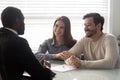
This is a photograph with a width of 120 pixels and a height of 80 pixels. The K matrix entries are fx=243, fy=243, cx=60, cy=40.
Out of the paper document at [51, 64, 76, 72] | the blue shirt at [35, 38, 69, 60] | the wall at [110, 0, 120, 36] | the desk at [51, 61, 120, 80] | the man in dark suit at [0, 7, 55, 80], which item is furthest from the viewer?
the wall at [110, 0, 120, 36]

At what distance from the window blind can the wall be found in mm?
69

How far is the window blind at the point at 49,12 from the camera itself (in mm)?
3695

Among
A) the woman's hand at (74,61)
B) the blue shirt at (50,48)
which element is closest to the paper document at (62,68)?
the woman's hand at (74,61)

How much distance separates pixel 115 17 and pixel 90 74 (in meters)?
1.61

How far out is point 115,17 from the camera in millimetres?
3686

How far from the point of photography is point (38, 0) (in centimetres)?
369

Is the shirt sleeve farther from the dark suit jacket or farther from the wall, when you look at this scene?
the wall

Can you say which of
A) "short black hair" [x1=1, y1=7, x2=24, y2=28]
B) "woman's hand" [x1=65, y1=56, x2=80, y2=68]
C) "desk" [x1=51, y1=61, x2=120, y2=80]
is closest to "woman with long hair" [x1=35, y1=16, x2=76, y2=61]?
"woman's hand" [x1=65, y1=56, x2=80, y2=68]

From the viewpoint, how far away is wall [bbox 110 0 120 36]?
3.65 metres

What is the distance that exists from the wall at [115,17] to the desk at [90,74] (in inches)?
52.4

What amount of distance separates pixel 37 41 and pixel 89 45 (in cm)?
116

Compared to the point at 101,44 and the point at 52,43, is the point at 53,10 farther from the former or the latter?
the point at 101,44

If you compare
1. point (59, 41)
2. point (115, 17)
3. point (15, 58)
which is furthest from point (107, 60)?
point (115, 17)

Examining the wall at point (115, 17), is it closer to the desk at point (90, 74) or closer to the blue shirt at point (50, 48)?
the blue shirt at point (50, 48)
